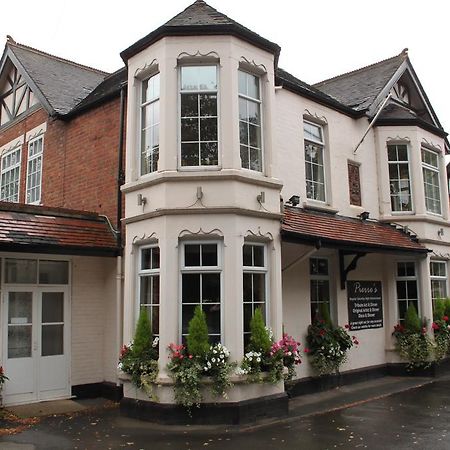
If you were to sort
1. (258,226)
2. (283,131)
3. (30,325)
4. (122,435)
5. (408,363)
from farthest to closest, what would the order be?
(408,363)
(283,131)
(30,325)
(258,226)
(122,435)

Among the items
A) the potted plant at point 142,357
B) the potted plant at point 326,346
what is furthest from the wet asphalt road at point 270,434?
the potted plant at point 326,346

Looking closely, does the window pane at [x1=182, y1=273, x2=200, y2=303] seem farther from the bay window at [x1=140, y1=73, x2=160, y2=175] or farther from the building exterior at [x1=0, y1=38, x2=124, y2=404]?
the building exterior at [x1=0, y1=38, x2=124, y2=404]

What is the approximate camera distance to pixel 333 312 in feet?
38.8

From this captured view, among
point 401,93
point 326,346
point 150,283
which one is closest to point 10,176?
point 150,283

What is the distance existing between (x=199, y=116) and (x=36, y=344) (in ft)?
16.8

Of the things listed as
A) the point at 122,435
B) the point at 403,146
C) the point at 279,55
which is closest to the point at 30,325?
the point at 122,435

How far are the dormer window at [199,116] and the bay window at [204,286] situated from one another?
151cm

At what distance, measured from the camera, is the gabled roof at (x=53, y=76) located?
13.3 metres

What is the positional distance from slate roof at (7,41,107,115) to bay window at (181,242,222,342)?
20.1 ft

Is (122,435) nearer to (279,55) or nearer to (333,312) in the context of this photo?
(333,312)

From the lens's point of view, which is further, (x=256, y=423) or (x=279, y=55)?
(x=279, y=55)

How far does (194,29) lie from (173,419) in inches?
249

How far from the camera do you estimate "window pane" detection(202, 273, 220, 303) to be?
28.1 ft

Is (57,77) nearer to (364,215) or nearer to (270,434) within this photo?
(364,215)
